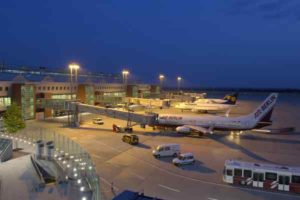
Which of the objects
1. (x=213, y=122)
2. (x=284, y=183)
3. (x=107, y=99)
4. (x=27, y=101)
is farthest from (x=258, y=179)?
(x=107, y=99)

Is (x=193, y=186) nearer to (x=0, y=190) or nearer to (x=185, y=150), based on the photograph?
(x=185, y=150)

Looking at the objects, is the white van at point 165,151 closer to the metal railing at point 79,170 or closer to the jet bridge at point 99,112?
the metal railing at point 79,170

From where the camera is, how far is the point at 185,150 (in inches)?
1764

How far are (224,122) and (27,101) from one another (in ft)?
170

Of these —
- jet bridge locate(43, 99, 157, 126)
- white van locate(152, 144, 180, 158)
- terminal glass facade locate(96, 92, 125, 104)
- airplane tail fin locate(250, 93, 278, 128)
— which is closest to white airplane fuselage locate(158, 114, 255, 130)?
airplane tail fin locate(250, 93, 278, 128)

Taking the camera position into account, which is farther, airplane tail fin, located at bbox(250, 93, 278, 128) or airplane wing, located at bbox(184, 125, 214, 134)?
airplane wing, located at bbox(184, 125, 214, 134)

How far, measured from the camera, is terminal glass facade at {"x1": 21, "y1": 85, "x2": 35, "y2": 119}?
238 ft

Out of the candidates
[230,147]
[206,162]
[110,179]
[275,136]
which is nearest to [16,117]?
[110,179]

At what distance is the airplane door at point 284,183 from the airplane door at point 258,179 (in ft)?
5.73

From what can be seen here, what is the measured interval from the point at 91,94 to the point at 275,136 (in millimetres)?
64310

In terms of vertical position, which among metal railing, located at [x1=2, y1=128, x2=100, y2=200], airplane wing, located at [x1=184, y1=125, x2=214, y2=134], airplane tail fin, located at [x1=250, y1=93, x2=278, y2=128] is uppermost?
airplane tail fin, located at [x1=250, y1=93, x2=278, y2=128]

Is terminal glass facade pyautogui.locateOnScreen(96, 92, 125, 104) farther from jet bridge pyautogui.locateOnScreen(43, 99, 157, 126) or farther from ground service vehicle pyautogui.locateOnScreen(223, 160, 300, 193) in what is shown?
ground service vehicle pyautogui.locateOnScreen(223, 160, 300, 193)

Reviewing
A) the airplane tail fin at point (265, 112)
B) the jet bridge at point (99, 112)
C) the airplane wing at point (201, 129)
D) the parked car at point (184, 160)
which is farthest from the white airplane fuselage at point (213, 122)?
the parked car at point (184, 160)

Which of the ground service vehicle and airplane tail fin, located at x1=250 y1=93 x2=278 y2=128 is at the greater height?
airplane tail fin, located at x1=250 y1=93 x2=278 y2=128
